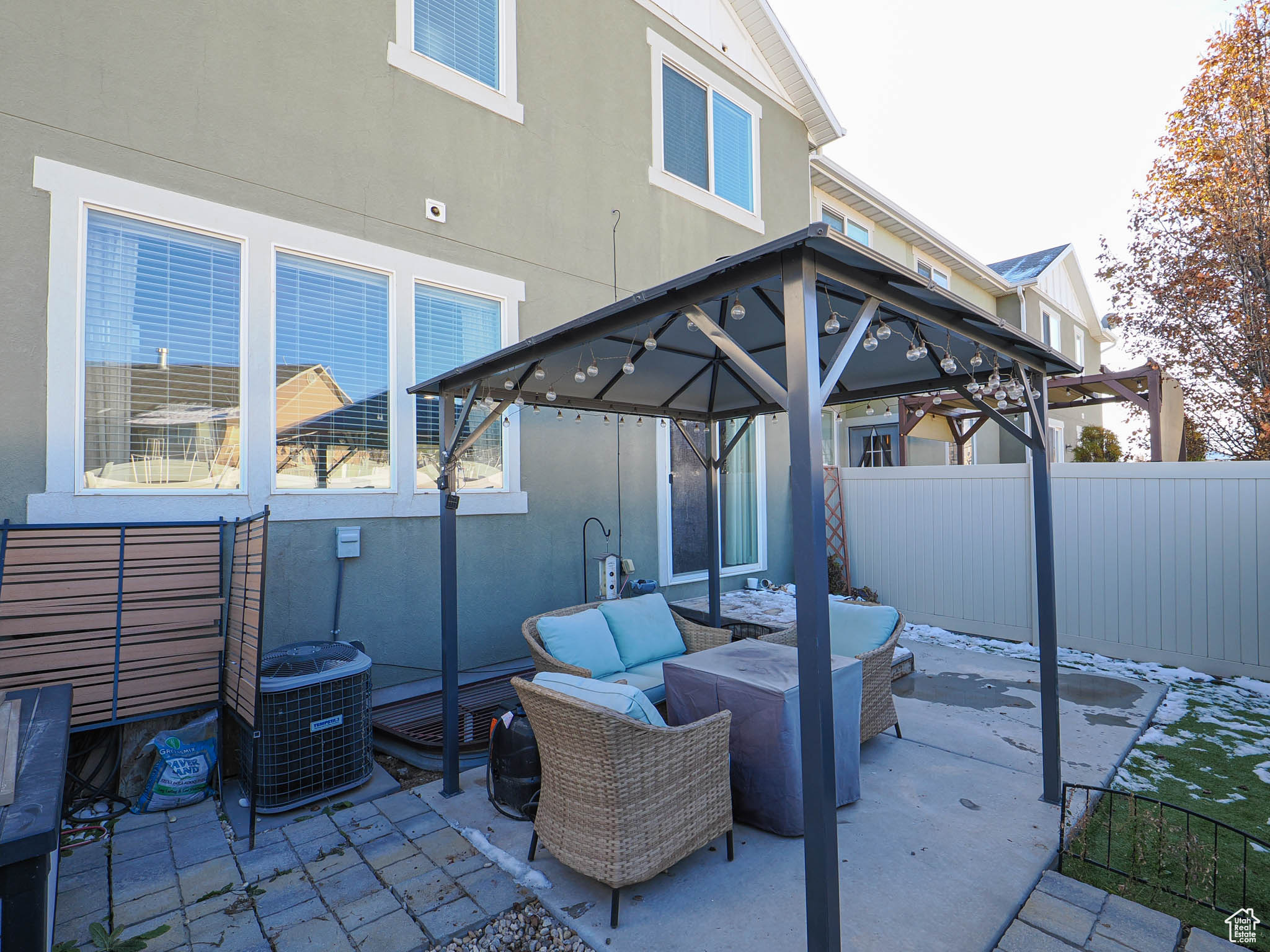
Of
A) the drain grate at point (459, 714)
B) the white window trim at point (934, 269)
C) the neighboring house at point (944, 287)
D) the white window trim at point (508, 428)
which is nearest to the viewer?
the drain grate at point (459, 714)

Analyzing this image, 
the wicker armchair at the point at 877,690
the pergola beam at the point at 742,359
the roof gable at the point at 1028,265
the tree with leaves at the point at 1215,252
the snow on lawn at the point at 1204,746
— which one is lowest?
the snow on lawn at the point at 1204,746

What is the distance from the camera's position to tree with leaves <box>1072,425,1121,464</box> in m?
11.9

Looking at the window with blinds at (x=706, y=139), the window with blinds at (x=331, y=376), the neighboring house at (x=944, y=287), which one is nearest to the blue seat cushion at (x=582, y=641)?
the window with blinds at (x=331, y=376)

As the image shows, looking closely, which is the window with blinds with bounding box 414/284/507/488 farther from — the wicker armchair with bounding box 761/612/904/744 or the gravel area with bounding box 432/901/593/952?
the gravel area with bounding box 432/901/593/952

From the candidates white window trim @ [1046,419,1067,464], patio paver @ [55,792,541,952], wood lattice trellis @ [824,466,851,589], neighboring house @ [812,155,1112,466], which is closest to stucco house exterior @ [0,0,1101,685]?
patio paver @ [55,792,541,952]

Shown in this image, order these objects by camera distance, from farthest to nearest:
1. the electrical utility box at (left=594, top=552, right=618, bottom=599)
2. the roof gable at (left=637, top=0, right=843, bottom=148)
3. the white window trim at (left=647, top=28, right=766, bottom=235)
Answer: the roof gable at (left=637, top=0, right=843, bottom=148), the white window trim at (left=647, top=28, right=766, bottom=235), the electrical utility box at (left=594, top=552, right=618, bottom=599)

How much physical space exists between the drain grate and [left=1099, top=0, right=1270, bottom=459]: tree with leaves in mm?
9365

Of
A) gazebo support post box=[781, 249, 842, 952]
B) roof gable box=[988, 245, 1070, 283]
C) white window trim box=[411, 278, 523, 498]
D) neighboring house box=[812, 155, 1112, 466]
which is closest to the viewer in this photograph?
gazebo support post box=[781, 249, 842, 952]

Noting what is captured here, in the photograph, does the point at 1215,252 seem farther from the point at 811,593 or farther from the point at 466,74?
the point at 811,593

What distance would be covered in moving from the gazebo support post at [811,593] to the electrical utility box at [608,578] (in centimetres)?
A: 374

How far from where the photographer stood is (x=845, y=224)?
9.72 meters

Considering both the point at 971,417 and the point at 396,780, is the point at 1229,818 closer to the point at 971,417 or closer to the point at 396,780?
the point at 396,780

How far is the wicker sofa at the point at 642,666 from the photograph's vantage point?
12.8 feet

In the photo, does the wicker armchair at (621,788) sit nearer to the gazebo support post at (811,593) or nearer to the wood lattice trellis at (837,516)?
the gazebo support post at (811,593)
